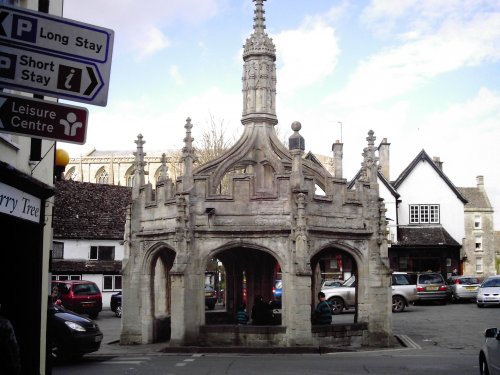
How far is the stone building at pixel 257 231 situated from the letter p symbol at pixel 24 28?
1264 cm

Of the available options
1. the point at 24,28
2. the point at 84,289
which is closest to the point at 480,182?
the point at 84,289

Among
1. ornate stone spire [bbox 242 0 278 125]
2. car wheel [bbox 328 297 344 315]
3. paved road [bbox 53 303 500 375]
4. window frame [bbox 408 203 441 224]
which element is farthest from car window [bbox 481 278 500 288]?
ornate stone spire [bbox 242 0 278 125]

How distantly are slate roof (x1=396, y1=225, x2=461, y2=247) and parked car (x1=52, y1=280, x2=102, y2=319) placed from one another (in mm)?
21222

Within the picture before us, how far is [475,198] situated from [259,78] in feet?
137

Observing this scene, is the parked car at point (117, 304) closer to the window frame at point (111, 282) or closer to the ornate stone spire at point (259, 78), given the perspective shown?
the window frame at point (111, 282)

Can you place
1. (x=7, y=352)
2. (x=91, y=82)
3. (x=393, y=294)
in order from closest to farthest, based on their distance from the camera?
(x=91, y=82)
(x=7, y=352)
(x=393, y=294)

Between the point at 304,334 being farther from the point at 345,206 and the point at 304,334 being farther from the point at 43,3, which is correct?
the point at 43,3

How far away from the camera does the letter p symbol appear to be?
518cm

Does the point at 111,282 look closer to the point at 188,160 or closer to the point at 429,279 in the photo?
the point at 429,279

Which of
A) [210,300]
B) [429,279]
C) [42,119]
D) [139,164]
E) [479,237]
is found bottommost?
[210,300]

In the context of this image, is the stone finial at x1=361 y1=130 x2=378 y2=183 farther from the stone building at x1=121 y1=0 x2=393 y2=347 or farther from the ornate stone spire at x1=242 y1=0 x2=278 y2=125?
the ornate stone spire at x1=242 y1=0 x2=278 y2=125

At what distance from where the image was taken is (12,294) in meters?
9.63

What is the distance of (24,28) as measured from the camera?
5207 millimetres

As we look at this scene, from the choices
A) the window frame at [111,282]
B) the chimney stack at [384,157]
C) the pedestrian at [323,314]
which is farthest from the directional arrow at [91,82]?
the chimney stack at [384,157]
